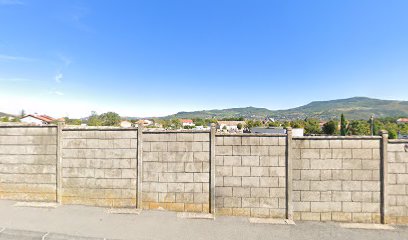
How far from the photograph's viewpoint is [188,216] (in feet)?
19.9

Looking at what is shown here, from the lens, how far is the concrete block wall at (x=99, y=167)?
6422 millimetres

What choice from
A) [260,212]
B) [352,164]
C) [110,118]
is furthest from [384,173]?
[110,118]

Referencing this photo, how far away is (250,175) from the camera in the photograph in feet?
20.1

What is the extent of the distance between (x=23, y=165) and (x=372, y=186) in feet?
36.4

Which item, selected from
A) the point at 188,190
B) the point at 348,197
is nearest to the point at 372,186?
the point at 348,197

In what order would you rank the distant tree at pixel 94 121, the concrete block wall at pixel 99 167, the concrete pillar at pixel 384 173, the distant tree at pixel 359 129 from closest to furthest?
the concrete pillar at pixel 384 173 → the concrete block wall at pixel 99 167 → the distant tree at pixel 359 129 → the distant tree at pixel 94 121

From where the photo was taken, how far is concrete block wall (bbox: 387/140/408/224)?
19.2ft

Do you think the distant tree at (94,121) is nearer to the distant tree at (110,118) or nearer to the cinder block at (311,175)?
the distant tree at (110,118)

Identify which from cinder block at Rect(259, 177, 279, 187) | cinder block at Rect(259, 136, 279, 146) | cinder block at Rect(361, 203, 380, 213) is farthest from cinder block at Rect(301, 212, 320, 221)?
cinder block at Rect(259, 136, 279, 146)

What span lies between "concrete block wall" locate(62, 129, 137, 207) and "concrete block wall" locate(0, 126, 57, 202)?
19.4 inches

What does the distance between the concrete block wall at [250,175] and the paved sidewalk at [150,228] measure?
1.44 ft

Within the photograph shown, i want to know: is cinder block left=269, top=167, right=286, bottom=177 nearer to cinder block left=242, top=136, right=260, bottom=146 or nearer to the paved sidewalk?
cinder block left=242, top=136, right=260, bottom=146

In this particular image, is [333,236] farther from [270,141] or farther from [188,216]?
[188,216]

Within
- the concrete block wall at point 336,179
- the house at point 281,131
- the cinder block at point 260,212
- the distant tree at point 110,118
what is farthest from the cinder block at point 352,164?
the distant tree at point 110,118
